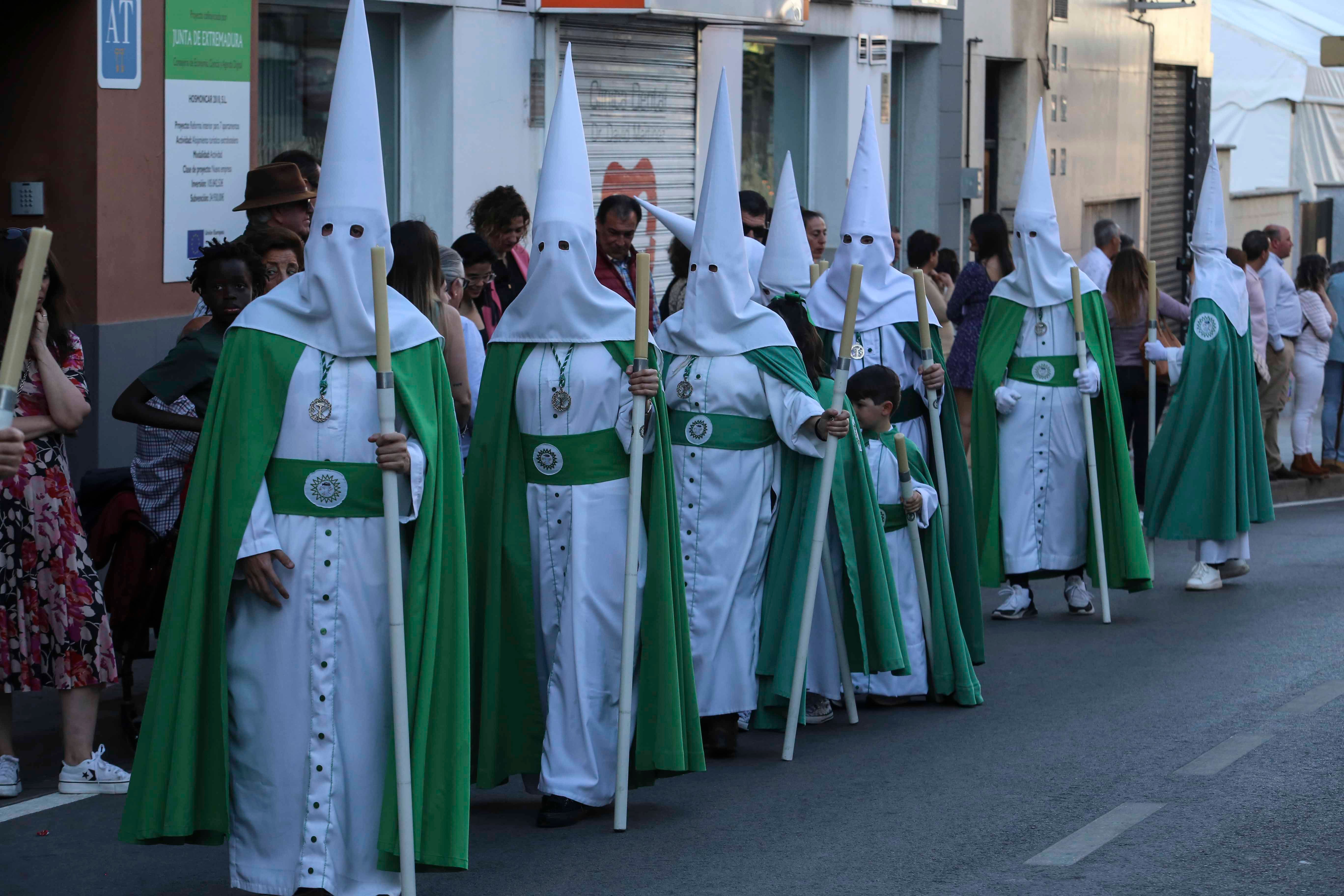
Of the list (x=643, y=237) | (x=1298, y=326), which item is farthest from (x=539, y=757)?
(x=1298, y=326)

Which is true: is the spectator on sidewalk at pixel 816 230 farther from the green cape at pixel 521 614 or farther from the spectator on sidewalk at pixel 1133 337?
the green cape at pixel 521 614

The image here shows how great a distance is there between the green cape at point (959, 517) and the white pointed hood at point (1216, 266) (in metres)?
3.15

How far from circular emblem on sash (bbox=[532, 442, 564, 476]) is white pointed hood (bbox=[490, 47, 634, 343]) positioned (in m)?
0.34

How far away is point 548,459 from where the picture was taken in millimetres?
6465

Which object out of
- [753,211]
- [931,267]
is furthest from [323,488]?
[931,267]

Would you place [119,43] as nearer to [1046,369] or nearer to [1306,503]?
[1046,369]

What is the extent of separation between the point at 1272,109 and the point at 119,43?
890 inches

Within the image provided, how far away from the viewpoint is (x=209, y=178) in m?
11.6

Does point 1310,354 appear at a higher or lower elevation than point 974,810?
higher

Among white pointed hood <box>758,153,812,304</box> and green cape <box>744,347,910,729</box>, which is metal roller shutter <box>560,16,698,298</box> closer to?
white pointed hood <box>758,153,812,304</box>

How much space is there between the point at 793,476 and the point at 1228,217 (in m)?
20.5

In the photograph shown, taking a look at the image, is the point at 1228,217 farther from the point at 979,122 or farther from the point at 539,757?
the point at 539,757

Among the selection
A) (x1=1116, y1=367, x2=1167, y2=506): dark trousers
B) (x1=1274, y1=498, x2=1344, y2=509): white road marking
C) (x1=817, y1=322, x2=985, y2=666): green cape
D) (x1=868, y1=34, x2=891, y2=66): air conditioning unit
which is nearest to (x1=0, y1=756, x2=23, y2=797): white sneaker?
(x1=817, y1=322, x2=985, y2=666): green cape

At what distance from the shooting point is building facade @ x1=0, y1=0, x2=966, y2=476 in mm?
10859
